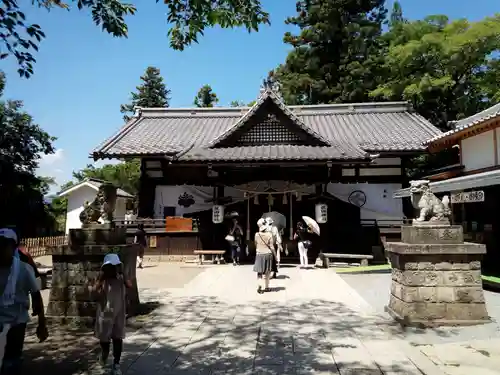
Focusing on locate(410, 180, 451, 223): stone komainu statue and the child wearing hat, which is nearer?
the child wearing hat

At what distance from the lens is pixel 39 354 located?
17.5 ft

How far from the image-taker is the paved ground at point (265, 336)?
488 centimetres

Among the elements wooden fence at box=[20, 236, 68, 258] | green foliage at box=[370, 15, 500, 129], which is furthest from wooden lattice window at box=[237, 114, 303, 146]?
wooden fence at box=[20, 236, 68, 258]

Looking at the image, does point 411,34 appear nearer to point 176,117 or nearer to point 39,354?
point 176,117

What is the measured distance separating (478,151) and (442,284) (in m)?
9.73

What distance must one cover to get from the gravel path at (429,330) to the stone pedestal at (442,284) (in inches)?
8.7

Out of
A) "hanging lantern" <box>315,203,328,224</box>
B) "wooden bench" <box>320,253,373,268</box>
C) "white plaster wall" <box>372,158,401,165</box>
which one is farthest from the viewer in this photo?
"white plaster wall" <box>372,158,401,165</box>

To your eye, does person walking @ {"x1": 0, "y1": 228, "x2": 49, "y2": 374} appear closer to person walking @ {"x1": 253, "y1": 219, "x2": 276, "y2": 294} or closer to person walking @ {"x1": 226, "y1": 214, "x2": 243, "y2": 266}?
person walking @ {"x1": 253, "y1": 219, "x2": 276, "y2": 294}

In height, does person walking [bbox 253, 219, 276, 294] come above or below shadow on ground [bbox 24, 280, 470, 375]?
above

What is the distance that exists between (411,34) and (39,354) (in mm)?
25619

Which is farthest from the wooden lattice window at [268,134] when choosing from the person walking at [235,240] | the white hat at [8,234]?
the white hat at [8,234]

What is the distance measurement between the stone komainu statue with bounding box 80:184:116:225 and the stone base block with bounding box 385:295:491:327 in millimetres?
5671

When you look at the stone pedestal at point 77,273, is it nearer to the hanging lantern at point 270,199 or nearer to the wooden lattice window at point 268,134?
the hanging lantern at point 270,199

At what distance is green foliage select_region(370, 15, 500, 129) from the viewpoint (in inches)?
782
